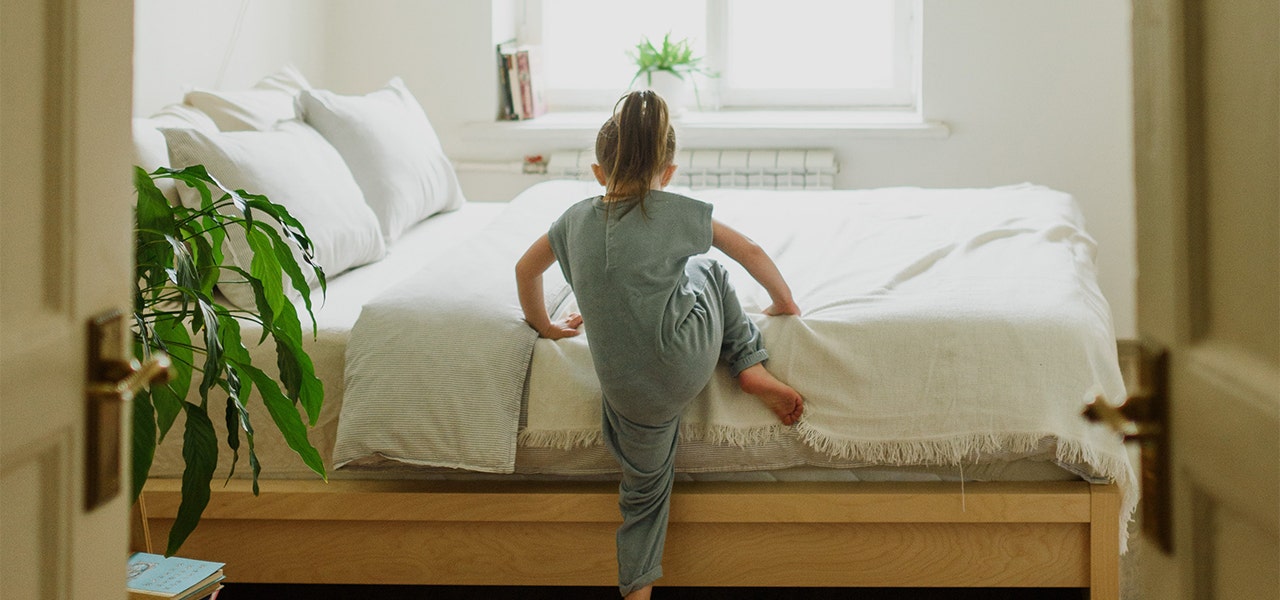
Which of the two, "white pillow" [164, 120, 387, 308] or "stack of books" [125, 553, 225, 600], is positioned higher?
"white pillow" [164, 120, 387, 308]

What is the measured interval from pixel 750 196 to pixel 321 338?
1.44m

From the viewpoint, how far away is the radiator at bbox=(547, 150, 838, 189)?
3914mm

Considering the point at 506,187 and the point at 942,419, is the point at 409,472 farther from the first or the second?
the point at 506,187

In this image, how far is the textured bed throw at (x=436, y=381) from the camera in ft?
6.05

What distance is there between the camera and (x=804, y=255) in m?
2.44

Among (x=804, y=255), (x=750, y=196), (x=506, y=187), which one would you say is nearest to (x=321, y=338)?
(x=804, y=255)

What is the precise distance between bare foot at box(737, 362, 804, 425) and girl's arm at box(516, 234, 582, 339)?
1.06ft

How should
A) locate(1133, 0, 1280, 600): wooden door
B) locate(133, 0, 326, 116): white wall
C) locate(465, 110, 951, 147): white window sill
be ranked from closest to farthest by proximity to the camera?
locate(1133, 0, 1280, 600): wooden door < locate(133, 0, 326, 116): white wall < locate(465, 110, 951, 147): white window sill

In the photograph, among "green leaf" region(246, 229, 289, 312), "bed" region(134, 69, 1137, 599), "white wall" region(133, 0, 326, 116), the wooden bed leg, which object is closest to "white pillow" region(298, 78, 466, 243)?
"white wall" region(133, 0, 326, 116)

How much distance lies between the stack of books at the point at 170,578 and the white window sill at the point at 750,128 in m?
2.62

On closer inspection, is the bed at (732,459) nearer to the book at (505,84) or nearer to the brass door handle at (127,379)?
the brass door handle at (127,379)

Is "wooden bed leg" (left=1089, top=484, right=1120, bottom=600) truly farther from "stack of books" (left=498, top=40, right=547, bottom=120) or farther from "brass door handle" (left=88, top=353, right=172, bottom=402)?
"stack of books" (left=498, top=40, right=547, bottom=120)

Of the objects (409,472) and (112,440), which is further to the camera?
(409,472)

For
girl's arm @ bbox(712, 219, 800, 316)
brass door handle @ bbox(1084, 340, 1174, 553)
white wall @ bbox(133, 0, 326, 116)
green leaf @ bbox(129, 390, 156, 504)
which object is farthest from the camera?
white wall @ bbox(133, 0, 326, 116)
